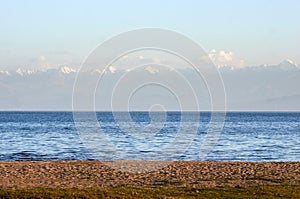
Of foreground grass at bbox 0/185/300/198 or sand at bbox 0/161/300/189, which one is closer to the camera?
foreground grass at bbox 0/185/300/198

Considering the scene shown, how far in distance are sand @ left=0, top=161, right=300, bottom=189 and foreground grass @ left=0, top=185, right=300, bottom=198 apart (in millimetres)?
2264

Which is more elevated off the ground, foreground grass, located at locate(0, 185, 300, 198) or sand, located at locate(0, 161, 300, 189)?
foreground grass, located at locate(0, 185, 300, 198)

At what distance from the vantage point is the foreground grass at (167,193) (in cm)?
2039

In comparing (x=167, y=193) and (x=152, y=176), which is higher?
(x=167, y=193)

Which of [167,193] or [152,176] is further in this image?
[152,176]

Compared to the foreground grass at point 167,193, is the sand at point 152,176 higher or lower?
lower

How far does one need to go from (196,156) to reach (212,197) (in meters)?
29.3

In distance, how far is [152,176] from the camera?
31.0 m

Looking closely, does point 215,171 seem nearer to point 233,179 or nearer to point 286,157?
point 233,179

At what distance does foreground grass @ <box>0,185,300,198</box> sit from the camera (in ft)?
66.9

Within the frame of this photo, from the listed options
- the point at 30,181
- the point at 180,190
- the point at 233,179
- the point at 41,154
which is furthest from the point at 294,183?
the point at 41,154

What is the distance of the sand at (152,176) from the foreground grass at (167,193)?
2.26 meters

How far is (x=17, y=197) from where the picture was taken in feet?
65.4

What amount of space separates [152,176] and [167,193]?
883 centimetres
